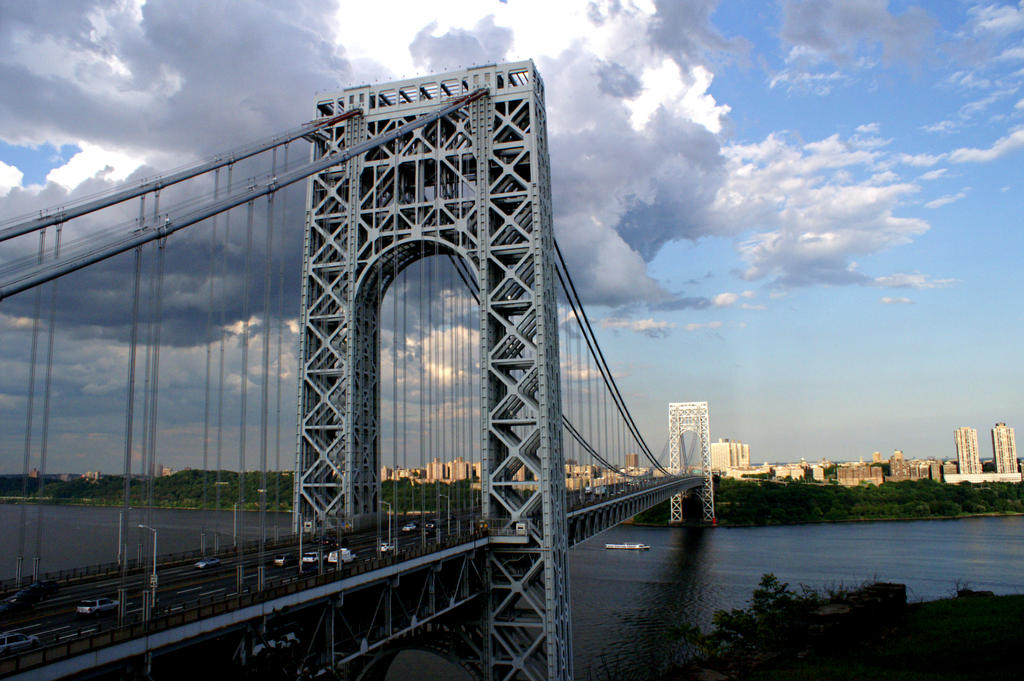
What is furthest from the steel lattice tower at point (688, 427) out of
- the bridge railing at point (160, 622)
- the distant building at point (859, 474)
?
the bridge railing at point (160, 622)

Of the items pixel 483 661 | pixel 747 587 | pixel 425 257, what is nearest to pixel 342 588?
pixel 483 661

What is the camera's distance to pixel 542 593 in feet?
91.0

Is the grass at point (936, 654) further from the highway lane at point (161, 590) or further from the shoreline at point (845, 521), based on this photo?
the shoreline at point (845, 521)

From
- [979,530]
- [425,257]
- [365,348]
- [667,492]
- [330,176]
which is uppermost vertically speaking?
[330,176]

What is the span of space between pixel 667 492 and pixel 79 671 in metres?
71.1

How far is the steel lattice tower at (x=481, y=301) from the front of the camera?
27.4 m

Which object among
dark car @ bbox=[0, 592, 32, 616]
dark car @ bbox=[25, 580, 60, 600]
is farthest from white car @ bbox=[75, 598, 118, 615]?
dark car @ bbox=[25, 580, 60, 600]

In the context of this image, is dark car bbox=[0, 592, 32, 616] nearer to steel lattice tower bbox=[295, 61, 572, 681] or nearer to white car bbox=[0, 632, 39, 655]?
white car bbox=[0, 632, 39, 655]

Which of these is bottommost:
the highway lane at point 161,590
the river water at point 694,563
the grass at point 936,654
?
the river water at point 694,563

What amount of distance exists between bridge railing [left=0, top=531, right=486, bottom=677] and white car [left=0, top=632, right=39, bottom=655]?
0.74 feet

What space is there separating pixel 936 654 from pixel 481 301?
19514 mm

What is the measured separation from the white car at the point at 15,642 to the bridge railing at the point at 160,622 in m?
0.23

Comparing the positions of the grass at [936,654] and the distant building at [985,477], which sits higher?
the grass at [936,654]

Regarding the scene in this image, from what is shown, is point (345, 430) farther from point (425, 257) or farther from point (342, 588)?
point (342, 588)
